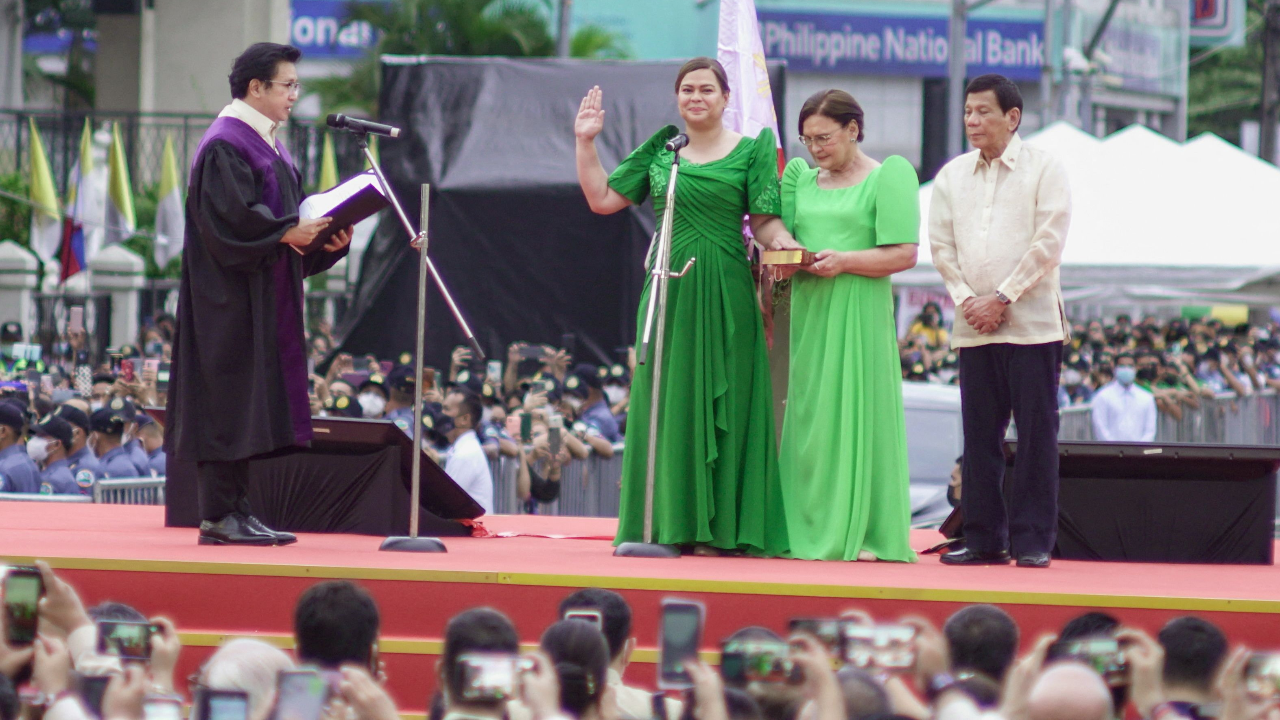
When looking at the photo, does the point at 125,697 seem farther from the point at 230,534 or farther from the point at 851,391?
the point at 851,391

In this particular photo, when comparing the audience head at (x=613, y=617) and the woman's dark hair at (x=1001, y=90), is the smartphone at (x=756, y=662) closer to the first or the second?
the audience head at (x=613, y=617)

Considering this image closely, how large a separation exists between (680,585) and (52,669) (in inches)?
85.2

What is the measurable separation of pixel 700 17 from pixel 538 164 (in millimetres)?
22716

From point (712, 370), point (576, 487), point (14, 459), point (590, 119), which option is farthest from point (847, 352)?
point (14, 459)

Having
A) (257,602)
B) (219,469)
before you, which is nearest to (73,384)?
(219,469)

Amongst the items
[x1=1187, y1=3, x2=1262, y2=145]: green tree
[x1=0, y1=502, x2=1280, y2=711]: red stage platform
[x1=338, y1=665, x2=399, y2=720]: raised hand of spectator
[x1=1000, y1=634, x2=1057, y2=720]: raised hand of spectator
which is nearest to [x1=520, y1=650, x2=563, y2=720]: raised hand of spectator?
[x1=338, y1=665, x2=399, y2=720]: raised hand of spectator

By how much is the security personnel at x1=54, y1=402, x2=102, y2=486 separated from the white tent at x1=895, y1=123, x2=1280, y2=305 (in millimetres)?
6330

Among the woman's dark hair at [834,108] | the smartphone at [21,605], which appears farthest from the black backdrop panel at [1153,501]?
the smartphone at [21,605]

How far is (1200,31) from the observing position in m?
39.9

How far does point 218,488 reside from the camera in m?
5.88

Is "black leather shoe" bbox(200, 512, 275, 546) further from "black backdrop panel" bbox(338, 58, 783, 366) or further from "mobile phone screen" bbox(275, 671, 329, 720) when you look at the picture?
"black backdrop panel" bbox(338, 58, 783, 366)

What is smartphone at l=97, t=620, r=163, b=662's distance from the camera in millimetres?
3051

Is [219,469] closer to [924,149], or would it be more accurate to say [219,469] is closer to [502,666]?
[502,666]

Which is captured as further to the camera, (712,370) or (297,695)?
(712,370)
